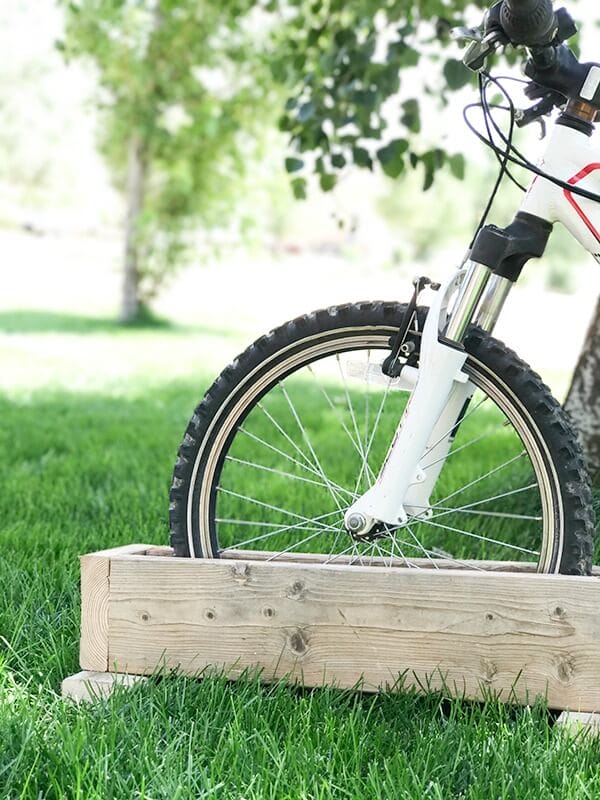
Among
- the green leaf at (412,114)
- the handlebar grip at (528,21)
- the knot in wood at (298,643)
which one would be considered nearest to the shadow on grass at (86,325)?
the green leaf at (412,114)

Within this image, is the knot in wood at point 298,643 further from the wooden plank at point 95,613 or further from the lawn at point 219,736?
the wooden plank at point 95,613

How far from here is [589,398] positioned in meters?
3.50

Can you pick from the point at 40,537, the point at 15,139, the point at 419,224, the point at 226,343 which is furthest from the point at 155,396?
the point at 419,224

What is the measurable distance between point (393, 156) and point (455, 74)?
381 mm

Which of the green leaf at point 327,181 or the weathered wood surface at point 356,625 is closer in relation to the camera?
the weathered wood surface at point 356,625

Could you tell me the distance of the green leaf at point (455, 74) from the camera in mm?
3561

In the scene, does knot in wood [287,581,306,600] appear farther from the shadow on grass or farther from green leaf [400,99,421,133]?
the shadow on grass

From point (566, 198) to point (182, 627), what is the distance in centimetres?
121

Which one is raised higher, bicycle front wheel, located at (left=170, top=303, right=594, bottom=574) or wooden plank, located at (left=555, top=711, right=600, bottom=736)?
bicycle front wheel, located at (left=170, top=303, right=594, bottom=574)

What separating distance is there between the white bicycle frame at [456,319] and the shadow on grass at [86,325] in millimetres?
12402

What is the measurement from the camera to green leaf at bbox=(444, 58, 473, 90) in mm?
3561

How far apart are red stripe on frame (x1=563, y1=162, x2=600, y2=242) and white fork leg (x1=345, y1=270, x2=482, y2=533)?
0.88 ft

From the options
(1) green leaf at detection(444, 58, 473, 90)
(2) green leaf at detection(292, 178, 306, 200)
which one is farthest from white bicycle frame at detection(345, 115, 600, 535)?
(2) green leaf at detection(292, 178, 306, 200)

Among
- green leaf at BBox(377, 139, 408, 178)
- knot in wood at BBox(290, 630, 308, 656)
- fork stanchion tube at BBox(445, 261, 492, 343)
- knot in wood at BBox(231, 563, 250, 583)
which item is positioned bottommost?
knot in wood at BBox(290, 630, 308, 656)
